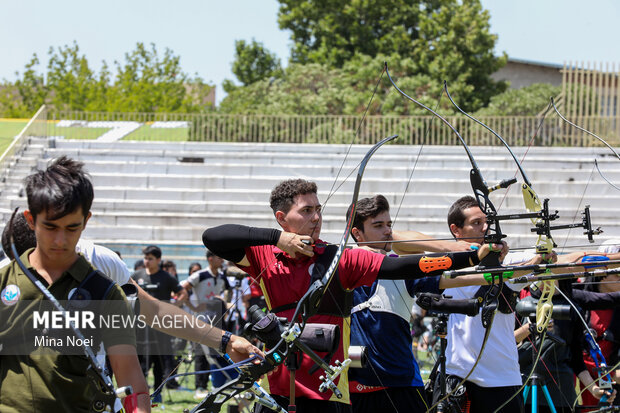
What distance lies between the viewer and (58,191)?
2455 mm

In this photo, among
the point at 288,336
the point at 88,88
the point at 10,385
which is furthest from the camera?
the point at 88,88

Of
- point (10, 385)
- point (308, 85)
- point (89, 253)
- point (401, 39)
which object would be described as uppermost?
point (401, 39)

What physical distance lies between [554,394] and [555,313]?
0.90 m

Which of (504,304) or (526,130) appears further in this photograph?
(526,130)

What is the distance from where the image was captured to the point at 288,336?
10.3ft

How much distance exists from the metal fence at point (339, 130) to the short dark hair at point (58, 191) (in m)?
17.6

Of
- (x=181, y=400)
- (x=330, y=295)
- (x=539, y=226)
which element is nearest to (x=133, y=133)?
(x=181, y=400)

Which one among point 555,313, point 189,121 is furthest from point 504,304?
point 189,121

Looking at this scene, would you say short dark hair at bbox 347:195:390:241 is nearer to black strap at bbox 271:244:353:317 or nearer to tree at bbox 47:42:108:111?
black strap at bbox 271:244:353:317

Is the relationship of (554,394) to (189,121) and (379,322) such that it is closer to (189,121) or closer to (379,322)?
(379,322)

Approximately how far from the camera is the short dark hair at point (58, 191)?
2.45 m

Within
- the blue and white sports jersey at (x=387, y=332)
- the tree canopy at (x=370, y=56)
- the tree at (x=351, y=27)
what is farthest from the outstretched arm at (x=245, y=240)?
the tree at (x=351, y=27)

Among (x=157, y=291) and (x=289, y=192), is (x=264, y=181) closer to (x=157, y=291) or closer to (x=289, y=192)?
(x=157, y=291)

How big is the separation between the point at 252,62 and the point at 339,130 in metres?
17.1
